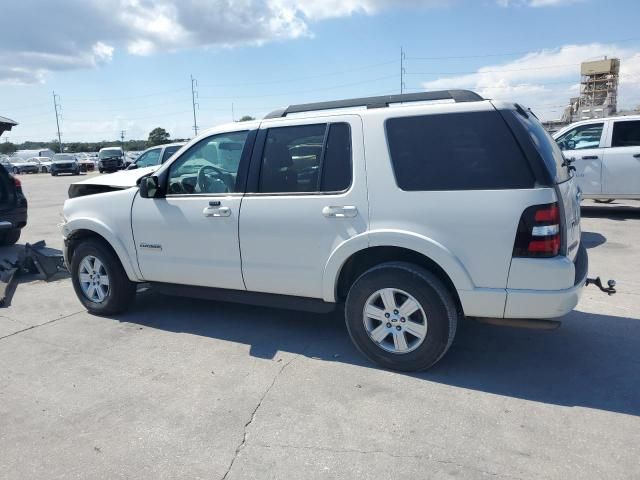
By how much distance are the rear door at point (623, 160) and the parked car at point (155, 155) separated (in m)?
10.0

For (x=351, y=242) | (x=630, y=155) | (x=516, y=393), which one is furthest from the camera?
(x=630, y=155)

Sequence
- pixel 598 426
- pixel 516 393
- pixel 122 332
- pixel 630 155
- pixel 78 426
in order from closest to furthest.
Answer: pixel 598 426
pixel 78 426
pixel 516 393
pixel 122 332
pixel 630 155

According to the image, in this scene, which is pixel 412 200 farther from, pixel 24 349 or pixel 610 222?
pixel 610 222

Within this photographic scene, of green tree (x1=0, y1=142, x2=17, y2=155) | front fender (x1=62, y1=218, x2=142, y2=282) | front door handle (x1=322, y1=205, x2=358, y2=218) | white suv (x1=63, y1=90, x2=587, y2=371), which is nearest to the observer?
white suv (x1=63, y1=90, x2=587, y2=371)

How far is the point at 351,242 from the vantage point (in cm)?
370

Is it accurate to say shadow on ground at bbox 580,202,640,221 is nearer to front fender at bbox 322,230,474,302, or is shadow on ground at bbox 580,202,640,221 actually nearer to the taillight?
the taillight

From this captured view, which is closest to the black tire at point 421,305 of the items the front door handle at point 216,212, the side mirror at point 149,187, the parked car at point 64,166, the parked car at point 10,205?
the front door handle at point 216,212

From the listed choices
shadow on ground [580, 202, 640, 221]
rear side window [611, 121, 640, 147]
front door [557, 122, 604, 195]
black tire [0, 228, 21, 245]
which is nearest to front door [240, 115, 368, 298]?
black tire [0, 228, 21, 245]

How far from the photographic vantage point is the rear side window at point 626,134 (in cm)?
945

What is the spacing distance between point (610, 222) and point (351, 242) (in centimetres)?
798

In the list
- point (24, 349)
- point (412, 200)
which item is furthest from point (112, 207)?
point (412, 200)

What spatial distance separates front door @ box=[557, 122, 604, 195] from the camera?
972cm

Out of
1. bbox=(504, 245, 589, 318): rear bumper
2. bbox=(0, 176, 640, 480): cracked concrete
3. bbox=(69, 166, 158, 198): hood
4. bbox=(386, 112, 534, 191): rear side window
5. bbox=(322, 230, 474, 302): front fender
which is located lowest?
bbox=(0, 176, 640, 480): cracked concrete

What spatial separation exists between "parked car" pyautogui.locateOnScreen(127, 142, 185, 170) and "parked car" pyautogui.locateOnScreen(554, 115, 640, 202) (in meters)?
9.42
